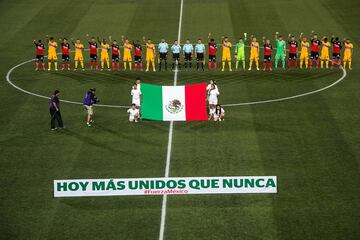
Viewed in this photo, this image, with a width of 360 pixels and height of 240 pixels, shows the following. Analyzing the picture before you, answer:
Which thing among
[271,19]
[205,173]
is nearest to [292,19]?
[271,19]

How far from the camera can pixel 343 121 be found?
1115 inches

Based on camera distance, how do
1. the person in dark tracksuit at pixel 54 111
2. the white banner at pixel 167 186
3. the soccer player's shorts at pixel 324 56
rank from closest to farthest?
the white banner at pixel 167 186 < the person in dark tracksuit at pixel 54 111 < the soccer player's shorts at pixel 324 56

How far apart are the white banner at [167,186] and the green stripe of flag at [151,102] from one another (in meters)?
8.34

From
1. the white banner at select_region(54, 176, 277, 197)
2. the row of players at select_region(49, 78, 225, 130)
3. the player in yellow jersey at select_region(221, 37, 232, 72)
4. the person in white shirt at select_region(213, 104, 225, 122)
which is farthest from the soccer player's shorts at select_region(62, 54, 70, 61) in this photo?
the white banner at select_region(54, 176, 277, 197)

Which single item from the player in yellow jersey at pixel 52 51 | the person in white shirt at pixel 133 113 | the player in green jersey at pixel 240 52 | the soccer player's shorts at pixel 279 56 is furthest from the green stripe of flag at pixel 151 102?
the soccer player's shorts at pixel 279 56

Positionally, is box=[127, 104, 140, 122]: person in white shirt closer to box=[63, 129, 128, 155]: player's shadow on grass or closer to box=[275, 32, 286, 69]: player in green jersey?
box=[63, 129, 128, 155]: player's shadow on grass

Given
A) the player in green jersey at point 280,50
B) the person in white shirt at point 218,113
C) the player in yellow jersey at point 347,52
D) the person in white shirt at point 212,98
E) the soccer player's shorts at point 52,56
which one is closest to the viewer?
the person in white shirt at point 218,113

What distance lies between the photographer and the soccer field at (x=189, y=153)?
19.9m

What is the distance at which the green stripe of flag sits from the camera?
1142 inches

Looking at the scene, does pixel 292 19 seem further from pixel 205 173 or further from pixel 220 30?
pixel 205 173

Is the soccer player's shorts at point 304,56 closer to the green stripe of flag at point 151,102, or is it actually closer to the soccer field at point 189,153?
the soccer field at point 189,153

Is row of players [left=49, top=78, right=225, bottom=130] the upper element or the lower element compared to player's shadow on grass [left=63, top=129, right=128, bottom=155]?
upper

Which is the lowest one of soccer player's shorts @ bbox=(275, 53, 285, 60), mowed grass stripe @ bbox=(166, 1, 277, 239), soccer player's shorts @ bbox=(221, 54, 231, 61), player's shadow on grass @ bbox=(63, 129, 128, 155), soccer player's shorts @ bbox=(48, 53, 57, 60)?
player's shadow on grass @ bbox=(63, 129, 128, 155)

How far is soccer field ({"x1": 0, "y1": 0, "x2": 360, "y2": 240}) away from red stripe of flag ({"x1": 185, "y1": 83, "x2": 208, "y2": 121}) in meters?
0.44
